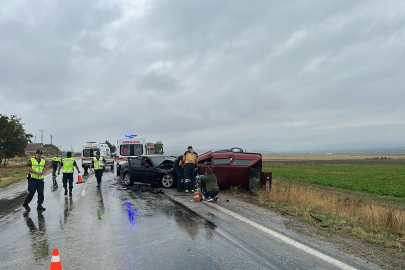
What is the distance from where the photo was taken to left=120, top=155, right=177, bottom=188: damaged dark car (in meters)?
12.7

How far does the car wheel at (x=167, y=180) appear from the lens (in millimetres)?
12672

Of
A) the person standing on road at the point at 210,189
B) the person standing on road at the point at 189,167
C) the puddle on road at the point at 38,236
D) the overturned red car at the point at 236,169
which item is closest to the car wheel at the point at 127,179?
Answer: the person standing on road at the point at 189,167

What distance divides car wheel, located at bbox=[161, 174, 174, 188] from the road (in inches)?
156

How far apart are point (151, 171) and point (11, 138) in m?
27.3

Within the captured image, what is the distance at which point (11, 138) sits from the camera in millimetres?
32906

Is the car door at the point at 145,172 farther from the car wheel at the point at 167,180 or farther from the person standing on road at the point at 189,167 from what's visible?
the person standing on road at the point at 189,167

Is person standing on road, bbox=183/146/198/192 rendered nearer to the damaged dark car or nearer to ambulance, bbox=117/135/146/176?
the damaged dark car

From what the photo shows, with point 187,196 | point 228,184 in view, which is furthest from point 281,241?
point 228,184

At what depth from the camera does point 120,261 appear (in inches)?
169

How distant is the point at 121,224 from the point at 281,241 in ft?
11.1

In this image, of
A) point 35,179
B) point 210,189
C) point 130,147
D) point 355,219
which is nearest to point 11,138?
point 130,147

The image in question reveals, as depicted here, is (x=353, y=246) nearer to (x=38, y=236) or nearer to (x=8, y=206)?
(x=38, y=236)

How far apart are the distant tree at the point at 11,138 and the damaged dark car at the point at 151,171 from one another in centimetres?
2545

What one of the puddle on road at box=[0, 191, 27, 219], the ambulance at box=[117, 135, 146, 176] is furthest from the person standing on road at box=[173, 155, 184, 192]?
the ambulance at box=[117, 135, 146, 176]
